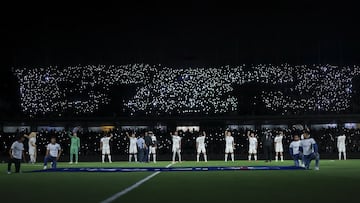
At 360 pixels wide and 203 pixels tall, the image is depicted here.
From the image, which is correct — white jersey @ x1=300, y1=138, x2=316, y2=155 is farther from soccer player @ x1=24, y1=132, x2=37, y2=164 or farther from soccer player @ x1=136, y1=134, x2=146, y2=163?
soccer player @ x1=24, y1=132, x2=37, y2=164

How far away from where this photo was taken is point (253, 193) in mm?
11555

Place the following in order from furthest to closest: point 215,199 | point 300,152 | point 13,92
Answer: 1. point 13,92
2. point 300,152
3. point 215,199

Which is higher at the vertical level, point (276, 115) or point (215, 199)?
point (276, 115)

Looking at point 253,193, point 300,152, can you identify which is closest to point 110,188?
point 253,193

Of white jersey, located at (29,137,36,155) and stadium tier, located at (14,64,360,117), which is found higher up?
stadium tier, located at (14,64,360,117)

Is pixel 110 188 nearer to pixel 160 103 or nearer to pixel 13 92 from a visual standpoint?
pixel 160 103

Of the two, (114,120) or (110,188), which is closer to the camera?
(110,188)

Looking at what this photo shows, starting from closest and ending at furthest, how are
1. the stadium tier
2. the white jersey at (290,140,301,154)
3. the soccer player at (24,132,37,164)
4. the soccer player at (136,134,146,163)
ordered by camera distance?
the white jersey at (290,140,301,154), the soccer player at (136,134,146,163), the soccer player at (24,132,37,164), the stadium tier

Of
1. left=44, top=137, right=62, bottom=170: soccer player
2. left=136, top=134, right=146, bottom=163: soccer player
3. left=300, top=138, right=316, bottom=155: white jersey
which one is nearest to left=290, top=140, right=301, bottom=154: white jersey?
left=300, top=138, right=316, bottom=155: white jersey

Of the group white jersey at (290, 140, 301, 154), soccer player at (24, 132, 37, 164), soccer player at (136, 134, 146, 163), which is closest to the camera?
white jersey at (290, 140, 301, 154)

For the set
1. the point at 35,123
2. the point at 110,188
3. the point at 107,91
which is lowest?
the point at 110,188

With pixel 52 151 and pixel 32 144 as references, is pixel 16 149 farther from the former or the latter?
pixel 32 144

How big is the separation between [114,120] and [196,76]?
31.8 feet

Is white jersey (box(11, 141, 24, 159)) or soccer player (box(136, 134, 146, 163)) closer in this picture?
white jersey (box(11, 141, 24, 159))
